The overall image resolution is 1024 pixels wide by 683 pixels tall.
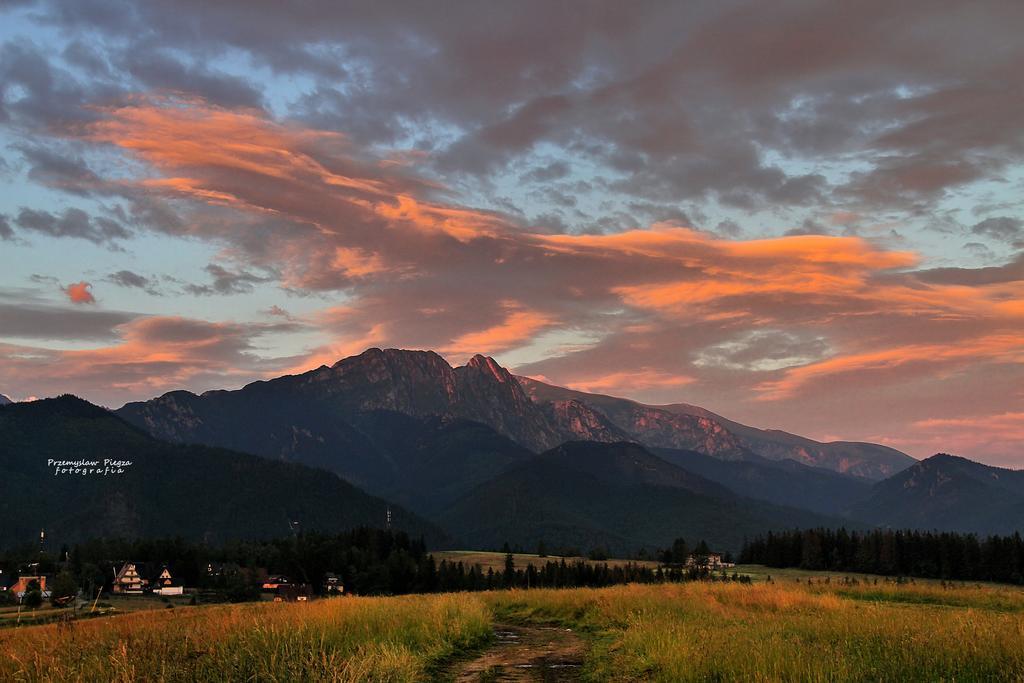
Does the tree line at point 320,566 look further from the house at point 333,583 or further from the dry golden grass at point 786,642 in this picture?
the dry golden grass at point 786,642

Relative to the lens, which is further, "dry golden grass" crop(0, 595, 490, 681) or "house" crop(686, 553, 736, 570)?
"house" crop(686, 553, 736, 570)

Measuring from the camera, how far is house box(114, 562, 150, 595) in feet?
479

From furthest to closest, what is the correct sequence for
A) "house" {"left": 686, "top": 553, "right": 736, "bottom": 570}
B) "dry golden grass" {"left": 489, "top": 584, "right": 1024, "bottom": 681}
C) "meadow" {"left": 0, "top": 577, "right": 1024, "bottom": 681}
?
"house" {"left": 686, "top": 553, "right": 736, "bottom": 570} → "dry golden grass" {"left": 489, "top": 584, "right": 1024, "bottom": 681} → "meadow" {"left": 0, "top": 577, "right": 1024, "bottom": 681}

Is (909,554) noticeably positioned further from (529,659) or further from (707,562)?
(529,659)

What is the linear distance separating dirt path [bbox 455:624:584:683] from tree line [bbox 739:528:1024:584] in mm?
120167

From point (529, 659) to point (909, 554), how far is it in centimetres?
14201

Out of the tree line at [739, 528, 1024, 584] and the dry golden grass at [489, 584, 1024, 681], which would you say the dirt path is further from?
the tree line at [739, 528, 1024, 584]

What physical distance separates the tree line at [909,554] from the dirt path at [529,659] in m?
120

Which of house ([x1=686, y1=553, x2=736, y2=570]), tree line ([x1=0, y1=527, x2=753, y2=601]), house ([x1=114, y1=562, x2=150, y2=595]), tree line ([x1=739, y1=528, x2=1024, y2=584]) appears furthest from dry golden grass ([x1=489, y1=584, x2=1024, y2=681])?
house ([x1=686, y1=553, x2=736, y2=570])

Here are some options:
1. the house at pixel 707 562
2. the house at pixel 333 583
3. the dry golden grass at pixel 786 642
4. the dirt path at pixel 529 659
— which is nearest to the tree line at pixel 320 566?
the house at pixel 333 583

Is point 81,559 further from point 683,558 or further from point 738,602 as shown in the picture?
point 738,602

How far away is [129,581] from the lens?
Result: 150m

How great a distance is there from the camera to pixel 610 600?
2855cm

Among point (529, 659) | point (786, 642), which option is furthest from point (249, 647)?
point (786, 642)
